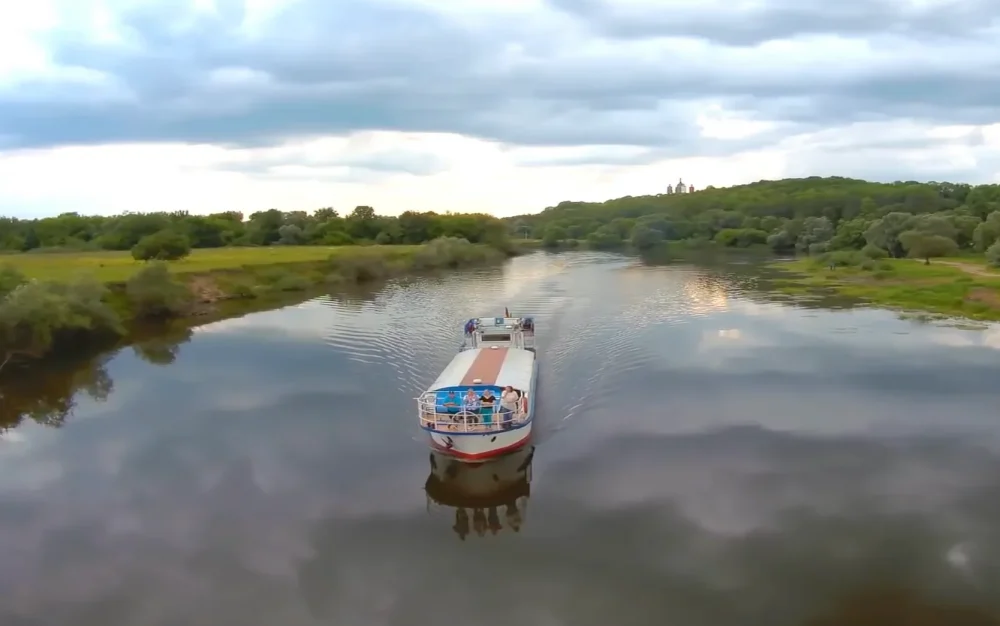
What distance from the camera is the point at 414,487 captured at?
21203mm

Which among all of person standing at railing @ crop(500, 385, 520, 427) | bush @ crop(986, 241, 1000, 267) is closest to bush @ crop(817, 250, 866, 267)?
bush @ crop(986, 241, 1000, 267)

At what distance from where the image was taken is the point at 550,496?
20484 mm

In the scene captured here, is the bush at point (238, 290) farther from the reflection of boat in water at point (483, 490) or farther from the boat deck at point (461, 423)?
the boat deck at point (461, 423)

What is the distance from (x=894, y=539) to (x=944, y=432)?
850 centimetres

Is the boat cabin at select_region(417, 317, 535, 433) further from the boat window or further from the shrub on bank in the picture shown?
the shrub on bank

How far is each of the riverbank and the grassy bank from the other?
40222 millimetres

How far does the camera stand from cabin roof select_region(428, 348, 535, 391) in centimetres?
2619

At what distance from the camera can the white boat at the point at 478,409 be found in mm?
21797

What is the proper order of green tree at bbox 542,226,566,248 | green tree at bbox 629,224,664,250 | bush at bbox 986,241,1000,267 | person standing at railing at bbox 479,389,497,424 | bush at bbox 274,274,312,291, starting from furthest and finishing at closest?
1. green tree at bbox 542,226,566,248
2. green tree at bbox 629,224,664,250
3. bush at bbox 274,274,312,291
4. bush at bbox 986,241,1000,267
5. person standing at railing at bbox 479,389,497,424

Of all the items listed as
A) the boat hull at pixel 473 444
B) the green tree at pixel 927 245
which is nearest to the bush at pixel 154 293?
the boat hull at pixel 473 444

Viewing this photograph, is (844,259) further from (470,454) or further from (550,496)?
(550,496)

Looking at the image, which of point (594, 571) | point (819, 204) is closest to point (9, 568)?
point (594, 571)

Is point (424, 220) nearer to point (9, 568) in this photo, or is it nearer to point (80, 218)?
point (80, 218)

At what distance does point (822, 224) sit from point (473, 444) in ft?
320
